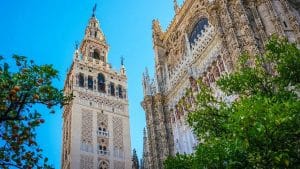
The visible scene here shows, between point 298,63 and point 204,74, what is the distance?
12.9m

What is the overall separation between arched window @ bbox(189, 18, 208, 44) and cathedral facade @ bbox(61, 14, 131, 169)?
9246 mm

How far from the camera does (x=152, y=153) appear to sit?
24.0 m

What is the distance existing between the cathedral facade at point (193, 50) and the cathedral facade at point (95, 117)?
22.9 feet

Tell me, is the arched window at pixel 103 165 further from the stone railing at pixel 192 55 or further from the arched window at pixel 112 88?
the stone railing at pixel 192 55

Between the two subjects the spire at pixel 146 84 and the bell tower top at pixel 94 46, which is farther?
the bell tower top at pixel 94 46

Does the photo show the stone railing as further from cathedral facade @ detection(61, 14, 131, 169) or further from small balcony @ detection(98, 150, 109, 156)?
small balcony @ detection(98, 150, 109, 156)

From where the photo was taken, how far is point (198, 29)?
90.2 feet

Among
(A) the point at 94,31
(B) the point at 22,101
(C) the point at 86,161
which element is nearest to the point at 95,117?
(C) the point at 86,161

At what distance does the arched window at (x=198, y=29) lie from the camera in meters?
26.9

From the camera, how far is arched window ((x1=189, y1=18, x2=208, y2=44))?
88.3 feet

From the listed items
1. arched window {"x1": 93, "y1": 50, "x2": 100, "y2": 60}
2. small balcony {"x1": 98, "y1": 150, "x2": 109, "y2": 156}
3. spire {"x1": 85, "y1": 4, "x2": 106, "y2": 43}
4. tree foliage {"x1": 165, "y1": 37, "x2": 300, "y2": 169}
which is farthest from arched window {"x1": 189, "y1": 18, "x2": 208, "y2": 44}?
spire {"x1": 85, "y1": 4, "x2": 106, "y2": 43}

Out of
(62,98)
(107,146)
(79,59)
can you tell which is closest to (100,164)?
(107,146)

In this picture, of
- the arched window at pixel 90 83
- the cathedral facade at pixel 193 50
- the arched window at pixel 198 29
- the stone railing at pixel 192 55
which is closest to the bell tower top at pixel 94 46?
the arched window at pixel 90 83

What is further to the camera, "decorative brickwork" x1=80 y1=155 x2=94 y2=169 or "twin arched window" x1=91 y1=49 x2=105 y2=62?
"twin arched window" x1=91 y1=49 x2=105 y2=62
